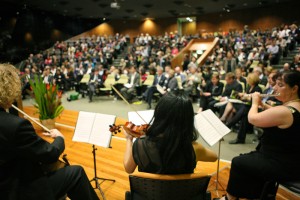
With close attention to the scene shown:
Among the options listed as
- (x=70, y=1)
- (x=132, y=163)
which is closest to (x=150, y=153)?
(x=132, y=163)

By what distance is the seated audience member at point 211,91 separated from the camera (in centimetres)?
513

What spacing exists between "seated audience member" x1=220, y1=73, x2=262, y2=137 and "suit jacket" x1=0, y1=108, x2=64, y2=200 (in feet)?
10.2

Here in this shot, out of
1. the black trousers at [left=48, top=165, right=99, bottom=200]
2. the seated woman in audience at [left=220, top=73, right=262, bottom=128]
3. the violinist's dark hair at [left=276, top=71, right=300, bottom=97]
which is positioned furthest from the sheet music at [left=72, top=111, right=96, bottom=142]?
the seated woman in audience at [left=220, top=73, right=262, bottom=128]

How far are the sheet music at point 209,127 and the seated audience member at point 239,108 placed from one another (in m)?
1.72

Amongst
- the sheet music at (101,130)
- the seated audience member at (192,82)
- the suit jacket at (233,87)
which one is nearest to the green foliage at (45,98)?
the sheet music at (101,130)

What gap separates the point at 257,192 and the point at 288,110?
0.76 meters

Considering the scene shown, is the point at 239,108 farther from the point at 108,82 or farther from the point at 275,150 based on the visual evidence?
the point at 108,82

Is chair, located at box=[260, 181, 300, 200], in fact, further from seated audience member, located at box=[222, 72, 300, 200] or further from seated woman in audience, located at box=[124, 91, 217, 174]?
seated woman in audience, located at box=[124, 91, 217, 174]

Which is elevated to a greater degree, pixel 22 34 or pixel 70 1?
pixel 70 1

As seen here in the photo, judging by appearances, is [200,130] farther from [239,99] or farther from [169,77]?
[169,77]

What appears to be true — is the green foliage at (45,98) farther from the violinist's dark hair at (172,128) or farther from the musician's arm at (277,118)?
the musician's arm at (277,118)

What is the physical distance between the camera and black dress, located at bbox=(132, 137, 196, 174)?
1.38 metres

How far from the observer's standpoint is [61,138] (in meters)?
1.72

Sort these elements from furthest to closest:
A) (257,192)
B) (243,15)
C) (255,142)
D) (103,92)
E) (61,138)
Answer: (243,15)
(103,92)
(255,142)
(257,192)
(61,138)
